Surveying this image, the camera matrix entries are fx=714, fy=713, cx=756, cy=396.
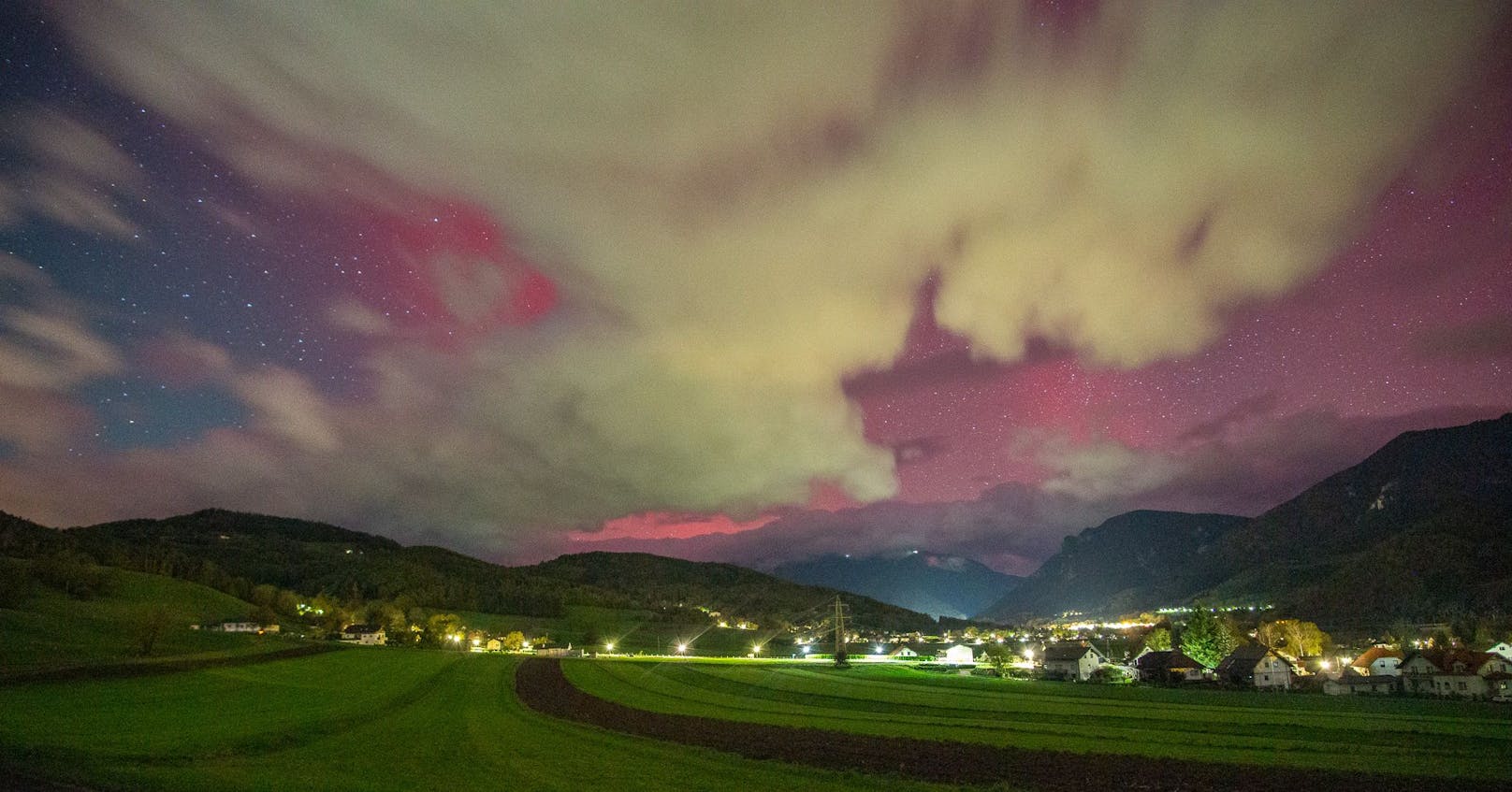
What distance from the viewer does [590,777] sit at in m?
26.7

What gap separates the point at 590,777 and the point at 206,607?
210 meters

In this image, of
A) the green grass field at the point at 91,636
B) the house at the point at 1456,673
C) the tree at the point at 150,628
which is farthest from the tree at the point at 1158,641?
the tree at the point at 150,628

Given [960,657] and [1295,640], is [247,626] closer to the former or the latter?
[960,657]

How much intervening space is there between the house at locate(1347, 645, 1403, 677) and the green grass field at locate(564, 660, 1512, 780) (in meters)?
32.9

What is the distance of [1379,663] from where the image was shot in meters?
97.4

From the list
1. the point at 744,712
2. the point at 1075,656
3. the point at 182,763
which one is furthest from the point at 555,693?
the point at 1075,656

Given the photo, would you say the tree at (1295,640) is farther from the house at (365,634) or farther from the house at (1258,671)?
the house at (365,634)

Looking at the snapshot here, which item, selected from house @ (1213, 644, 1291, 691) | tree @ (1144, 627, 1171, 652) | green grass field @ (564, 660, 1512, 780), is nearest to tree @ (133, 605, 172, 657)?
green grass field @ (564, 660, 1512, 780)

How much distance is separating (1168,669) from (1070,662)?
12753 mm

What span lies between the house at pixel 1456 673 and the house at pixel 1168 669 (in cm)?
2154

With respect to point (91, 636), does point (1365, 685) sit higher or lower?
lower

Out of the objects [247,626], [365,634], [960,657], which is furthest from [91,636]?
[960,657]

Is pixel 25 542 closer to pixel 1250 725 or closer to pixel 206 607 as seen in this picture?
pixel 206 607

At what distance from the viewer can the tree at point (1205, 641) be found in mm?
115625
